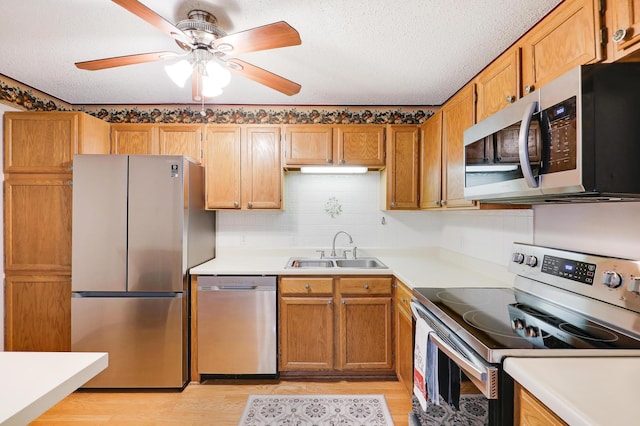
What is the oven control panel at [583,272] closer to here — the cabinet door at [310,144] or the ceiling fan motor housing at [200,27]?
the cabinet door at [310,144]

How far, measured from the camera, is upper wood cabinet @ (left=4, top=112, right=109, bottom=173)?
8.14 ft

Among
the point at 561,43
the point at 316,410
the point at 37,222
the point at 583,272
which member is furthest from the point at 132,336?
the point at 561,43

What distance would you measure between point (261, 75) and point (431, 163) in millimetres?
1531

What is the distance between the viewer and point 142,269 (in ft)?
7.80

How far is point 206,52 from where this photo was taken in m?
1.69

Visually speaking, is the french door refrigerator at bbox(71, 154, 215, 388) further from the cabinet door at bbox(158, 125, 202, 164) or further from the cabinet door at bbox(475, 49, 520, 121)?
the cabinet door at bbox(475, 49, 520, 121)

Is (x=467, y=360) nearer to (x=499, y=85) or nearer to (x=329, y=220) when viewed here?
(x=499, y=85)

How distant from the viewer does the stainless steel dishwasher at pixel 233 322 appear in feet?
8.19

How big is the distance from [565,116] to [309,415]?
2142mm

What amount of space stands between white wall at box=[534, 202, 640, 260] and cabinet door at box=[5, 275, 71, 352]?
3.32m

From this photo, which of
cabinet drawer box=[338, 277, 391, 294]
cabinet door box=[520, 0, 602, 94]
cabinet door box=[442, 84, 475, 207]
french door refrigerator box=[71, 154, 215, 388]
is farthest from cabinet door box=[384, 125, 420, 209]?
french door refrigerator box=[71, 154, 215, 388]

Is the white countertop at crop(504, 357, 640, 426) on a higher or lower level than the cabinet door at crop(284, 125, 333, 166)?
lower

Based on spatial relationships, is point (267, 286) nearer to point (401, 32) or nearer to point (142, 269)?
point (142, 269)

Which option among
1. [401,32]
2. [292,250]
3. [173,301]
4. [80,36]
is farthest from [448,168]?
[80,36]
